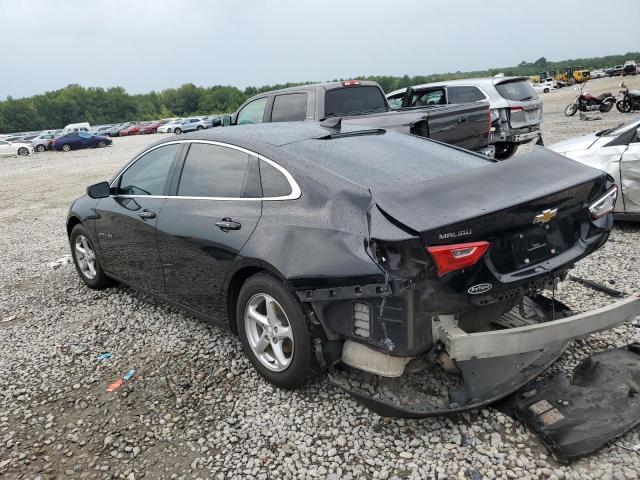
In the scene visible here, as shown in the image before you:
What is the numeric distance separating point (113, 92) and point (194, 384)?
12008 cm

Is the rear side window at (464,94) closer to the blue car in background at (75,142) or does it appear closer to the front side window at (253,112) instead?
the front side window at (253,112)

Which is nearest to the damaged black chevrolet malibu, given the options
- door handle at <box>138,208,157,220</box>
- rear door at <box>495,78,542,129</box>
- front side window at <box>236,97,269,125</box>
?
door handle at <box>138,208,157,220</box>

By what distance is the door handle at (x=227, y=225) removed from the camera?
331cm

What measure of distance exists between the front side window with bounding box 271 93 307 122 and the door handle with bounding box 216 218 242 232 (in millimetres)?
4811

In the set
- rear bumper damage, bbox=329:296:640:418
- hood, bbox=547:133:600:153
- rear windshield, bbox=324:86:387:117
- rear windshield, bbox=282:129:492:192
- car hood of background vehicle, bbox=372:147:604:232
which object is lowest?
rear bumper damage, bbox=329:296:640:418

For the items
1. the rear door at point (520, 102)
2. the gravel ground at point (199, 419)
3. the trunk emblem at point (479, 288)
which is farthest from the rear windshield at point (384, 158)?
the rear door at point (520, 102)

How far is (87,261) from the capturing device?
538cm

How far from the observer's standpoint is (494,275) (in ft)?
8.56

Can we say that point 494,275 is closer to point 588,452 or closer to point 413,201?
point 413,201

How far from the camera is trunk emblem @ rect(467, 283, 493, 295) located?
8.43 feet

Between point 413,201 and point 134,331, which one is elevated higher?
point 413,201

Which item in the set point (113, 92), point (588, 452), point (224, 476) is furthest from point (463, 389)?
point (113, 92)

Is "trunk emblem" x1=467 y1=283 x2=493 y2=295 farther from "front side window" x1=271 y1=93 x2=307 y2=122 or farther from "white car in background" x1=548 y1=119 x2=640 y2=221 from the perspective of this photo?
"front side window" x1=271 y1=93 x2=307 y2=122

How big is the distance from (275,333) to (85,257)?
317 centimetres
